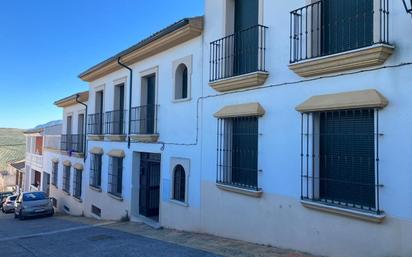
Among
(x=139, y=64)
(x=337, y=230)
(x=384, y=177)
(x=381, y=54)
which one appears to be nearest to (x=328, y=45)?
(x=381, y=54)

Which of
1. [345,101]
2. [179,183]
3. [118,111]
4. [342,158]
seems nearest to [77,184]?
[118,111]

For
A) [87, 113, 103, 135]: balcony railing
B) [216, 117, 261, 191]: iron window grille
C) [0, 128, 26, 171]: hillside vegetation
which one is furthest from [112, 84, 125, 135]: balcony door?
[0, 128, 26, 171]: hillside vegetation

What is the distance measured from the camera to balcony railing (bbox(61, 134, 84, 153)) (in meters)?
19.7

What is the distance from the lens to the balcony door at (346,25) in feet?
19.7

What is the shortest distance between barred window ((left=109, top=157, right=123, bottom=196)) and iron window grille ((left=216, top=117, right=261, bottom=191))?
710 centimetres

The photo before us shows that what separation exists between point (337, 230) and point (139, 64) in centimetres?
952

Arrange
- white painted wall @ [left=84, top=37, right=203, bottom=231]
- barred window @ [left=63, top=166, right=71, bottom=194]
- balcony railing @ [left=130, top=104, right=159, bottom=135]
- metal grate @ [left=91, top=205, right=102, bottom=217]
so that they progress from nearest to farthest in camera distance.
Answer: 1. white painted wall @ [left=84, top=37, right=203, bottom=231]
2. balcony railing @ [left=130, top=104, right=159, bottom=135]
3. metal grate @ [left=91, top=205, right=102, bottom=217]
4. barred window @ [left=63, top=166, right=71, bottom=194]

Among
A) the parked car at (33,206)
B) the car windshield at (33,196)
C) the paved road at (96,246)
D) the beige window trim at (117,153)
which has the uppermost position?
the beige window trim at (117,153)

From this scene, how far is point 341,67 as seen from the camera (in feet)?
19.9

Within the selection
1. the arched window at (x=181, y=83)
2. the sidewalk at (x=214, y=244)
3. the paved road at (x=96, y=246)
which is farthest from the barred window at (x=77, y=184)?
the arched window at (x=181, y=83)

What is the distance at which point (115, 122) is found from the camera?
50.3ft

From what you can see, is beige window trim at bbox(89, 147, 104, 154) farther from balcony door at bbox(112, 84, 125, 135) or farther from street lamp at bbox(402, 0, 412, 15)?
street lamp at bbox(402, 0, 412, 15)

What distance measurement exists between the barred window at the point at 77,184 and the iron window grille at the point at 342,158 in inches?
616

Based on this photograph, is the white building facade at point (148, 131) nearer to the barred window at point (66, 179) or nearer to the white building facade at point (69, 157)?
the white building facade at point (69, 157)
